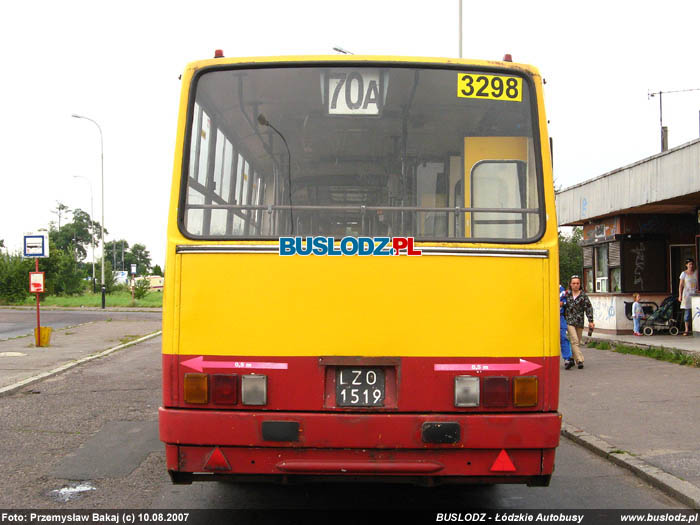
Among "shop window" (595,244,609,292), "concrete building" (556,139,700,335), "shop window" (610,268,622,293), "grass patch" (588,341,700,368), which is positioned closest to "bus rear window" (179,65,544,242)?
"grass patch" (588,341,700,368)

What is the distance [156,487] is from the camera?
604cm

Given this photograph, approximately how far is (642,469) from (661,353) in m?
9.36

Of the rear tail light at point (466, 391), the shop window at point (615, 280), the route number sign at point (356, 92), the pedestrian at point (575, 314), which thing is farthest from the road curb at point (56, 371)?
the shop window at point (615, 280)

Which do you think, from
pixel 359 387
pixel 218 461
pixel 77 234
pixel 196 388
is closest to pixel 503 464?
pixel 359 387

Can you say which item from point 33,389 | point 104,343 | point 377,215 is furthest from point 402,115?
point 104,343

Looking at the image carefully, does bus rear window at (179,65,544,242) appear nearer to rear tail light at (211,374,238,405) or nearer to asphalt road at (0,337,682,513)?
rear tail light at (211,374,238,405)

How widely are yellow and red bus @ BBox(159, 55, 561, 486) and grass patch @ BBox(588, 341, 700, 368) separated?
10302mm

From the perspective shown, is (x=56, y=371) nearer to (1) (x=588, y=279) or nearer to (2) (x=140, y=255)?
(1) (x=588, y=279)

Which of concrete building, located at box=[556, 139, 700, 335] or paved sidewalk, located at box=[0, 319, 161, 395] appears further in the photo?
concrete building, located at box=[556, 139, 700, 335]

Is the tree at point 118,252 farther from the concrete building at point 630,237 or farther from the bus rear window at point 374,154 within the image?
the bus rear window at point 374,154

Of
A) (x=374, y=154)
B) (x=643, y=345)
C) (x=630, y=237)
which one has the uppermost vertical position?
(x=630, y=237)

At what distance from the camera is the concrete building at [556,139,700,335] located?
18625 millimetres

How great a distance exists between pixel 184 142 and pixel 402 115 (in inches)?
53.2

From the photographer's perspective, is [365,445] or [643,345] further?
[643,345]
